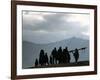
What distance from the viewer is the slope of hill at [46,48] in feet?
5.92

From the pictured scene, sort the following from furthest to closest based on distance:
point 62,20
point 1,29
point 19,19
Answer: point 62,20 → point 19,19 → point 1,29

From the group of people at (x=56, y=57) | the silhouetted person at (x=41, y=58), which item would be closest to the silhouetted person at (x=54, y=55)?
the group of people at (x=56, y=57)

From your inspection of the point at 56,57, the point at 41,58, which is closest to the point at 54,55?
the point at 56,57

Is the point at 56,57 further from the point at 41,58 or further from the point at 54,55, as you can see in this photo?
the point at 41,58

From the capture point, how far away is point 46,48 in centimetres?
186

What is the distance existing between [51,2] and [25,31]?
0.38 metres

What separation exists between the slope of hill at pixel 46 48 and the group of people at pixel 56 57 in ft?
0.11

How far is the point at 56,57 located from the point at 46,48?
0.14 metres

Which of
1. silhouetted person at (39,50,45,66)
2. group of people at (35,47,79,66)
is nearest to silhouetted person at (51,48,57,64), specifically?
group of people at (35,47,79,66)

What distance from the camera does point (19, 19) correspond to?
1.78 metres

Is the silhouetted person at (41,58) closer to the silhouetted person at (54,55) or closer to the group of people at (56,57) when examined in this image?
the group of people at (56,57)

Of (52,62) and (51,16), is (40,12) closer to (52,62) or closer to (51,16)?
(51,16)

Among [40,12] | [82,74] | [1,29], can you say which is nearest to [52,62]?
[82,74]

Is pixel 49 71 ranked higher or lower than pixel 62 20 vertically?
lower
